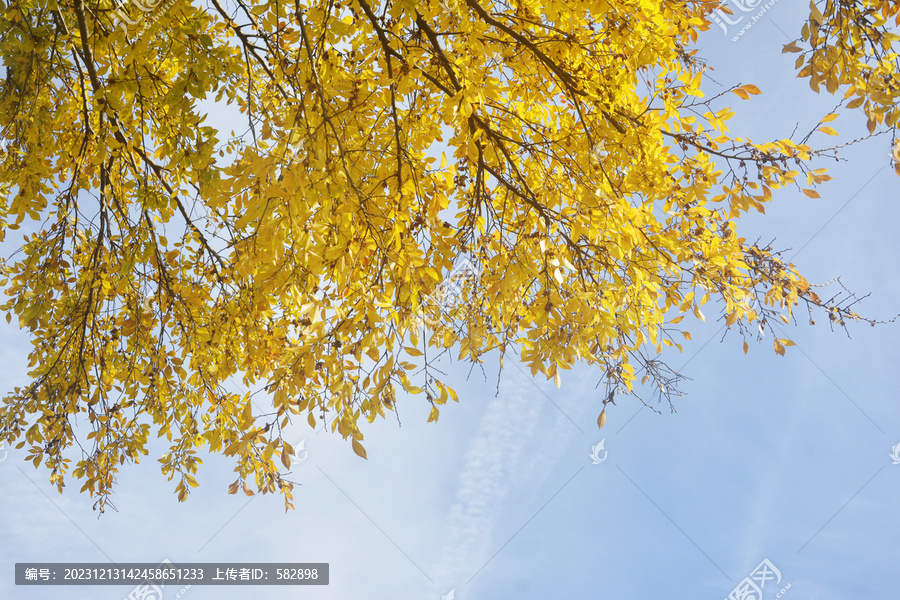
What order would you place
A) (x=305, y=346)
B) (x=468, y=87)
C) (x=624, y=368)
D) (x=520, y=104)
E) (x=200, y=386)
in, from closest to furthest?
(x=305, y=346) < (x=468, y=87) < (x=624, y=368) < (x=520, y=104) < (x=200, y=386)

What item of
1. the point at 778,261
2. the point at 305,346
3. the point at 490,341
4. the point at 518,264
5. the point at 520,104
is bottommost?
the point at 305,346

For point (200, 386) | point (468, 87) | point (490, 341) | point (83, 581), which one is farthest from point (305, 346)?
point (83, 581)

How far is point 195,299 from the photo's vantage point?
11.4 feet

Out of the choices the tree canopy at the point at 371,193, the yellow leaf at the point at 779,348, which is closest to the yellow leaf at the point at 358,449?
the tree canopy at the point at 371,193

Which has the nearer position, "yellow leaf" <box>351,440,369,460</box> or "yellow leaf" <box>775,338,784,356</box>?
"yellow leaf" <box>351,440,369,460</box>

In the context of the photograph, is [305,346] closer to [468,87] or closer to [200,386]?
[468,87]

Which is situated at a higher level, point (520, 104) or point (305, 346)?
point (520, 104)

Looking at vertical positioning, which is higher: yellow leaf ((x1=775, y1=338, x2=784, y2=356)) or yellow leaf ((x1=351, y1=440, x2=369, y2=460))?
yellow leaf ((x1=775, y1=338, x2=784, y2=356))

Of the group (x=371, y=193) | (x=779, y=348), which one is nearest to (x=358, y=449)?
(x=371, y=193)

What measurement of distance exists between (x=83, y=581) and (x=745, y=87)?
8.22 m

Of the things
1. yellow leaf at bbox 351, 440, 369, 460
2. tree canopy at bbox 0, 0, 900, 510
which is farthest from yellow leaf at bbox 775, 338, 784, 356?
yellow leaf at bbox 351, 440, 369, 460

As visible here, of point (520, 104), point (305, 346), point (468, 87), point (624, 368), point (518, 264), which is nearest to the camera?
point (305, 346)

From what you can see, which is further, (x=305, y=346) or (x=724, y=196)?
(x=724, y=196)

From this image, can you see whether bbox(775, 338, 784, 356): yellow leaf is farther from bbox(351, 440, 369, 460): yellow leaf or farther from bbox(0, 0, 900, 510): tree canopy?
bbox(351, 440, 369, 460): yellow leaf
